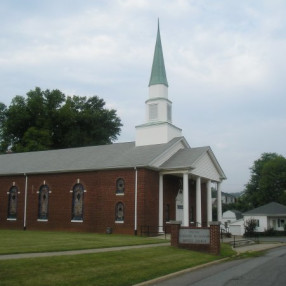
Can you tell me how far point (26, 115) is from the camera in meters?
63.6

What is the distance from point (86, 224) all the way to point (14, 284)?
2336 cm

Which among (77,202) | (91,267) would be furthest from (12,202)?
(91,267)

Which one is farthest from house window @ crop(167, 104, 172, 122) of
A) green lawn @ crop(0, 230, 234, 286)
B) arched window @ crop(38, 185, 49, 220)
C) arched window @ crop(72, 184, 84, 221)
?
green lawn @ crop(0, 230, 234, 286)

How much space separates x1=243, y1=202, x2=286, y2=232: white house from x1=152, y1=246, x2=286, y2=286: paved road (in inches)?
1709

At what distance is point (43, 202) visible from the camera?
36.6 meters

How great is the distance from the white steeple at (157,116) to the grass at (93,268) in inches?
742

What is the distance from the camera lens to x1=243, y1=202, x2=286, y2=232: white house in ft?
194

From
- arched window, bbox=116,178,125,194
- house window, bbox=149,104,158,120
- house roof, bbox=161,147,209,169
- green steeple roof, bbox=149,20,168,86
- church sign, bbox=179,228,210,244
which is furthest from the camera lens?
green steeple roof, bbox=149,20,168,86

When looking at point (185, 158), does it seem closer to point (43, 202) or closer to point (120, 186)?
point (120, 186)

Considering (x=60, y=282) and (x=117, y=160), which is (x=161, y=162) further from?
(x=60, y=282)

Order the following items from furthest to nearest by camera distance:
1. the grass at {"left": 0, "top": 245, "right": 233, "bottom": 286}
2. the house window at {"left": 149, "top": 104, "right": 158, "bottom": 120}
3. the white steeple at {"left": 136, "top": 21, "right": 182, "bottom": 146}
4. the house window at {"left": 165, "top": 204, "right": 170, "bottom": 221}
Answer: the house window at {"left": 149, "top": 104, "right": 158, "bottom": 120} → the white steeple at {"left": 136, "top": 21, "right": 182, "bottom": 146} → the house window at {"left": 165, "top": 204, "right": 170, "bottom": 221} → the grass at {"left": 0, "top": 245, "right": 233, "bottom": 286}

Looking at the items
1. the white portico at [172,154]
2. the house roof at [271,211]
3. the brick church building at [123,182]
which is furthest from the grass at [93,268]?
the house roof at [271,211]

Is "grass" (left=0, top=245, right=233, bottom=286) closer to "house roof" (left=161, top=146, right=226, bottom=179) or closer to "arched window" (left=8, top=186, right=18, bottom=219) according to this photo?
"house roof" (left=161, top=146, right=226, bottom=179)

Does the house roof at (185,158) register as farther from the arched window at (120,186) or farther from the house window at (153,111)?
the house window at (153,111)
